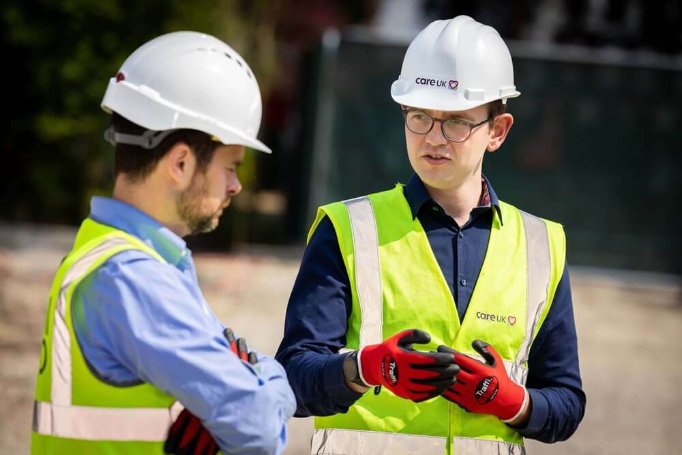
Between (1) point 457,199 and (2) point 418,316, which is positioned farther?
(1) point 457,199

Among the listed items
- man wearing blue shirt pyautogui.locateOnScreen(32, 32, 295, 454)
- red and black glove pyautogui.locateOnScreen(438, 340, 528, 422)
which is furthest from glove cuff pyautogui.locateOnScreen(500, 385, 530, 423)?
man wearing blue shirt pyautogui.locateOnScreen(32, 32, 295, 454)

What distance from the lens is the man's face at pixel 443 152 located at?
10.6ft

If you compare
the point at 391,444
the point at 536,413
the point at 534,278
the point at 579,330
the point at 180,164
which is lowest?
the point at 579,330

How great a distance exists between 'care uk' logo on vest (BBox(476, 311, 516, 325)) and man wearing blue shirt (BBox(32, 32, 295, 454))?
0.79 meters

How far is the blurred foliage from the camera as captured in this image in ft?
39.3

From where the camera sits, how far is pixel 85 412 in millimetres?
2330

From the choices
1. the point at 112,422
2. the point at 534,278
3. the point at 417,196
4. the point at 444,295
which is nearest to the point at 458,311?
the point at 444,295

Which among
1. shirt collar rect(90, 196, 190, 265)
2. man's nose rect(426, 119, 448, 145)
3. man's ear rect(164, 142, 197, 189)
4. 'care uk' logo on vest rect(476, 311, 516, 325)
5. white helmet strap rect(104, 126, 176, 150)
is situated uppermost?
man's nose rect(426, 119, 448, 145)

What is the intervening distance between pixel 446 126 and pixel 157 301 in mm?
1243

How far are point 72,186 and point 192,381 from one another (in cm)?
1082

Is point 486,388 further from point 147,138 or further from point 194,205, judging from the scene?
point 147,138

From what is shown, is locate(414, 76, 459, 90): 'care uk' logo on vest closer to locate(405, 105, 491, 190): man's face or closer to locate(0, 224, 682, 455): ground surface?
locate(405, 105, 491, 190): man's face

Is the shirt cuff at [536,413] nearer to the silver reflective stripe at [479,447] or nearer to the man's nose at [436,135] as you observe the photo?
the silver reflective stripe at [479,447]

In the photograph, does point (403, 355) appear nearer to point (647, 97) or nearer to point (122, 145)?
point (122, 145)
